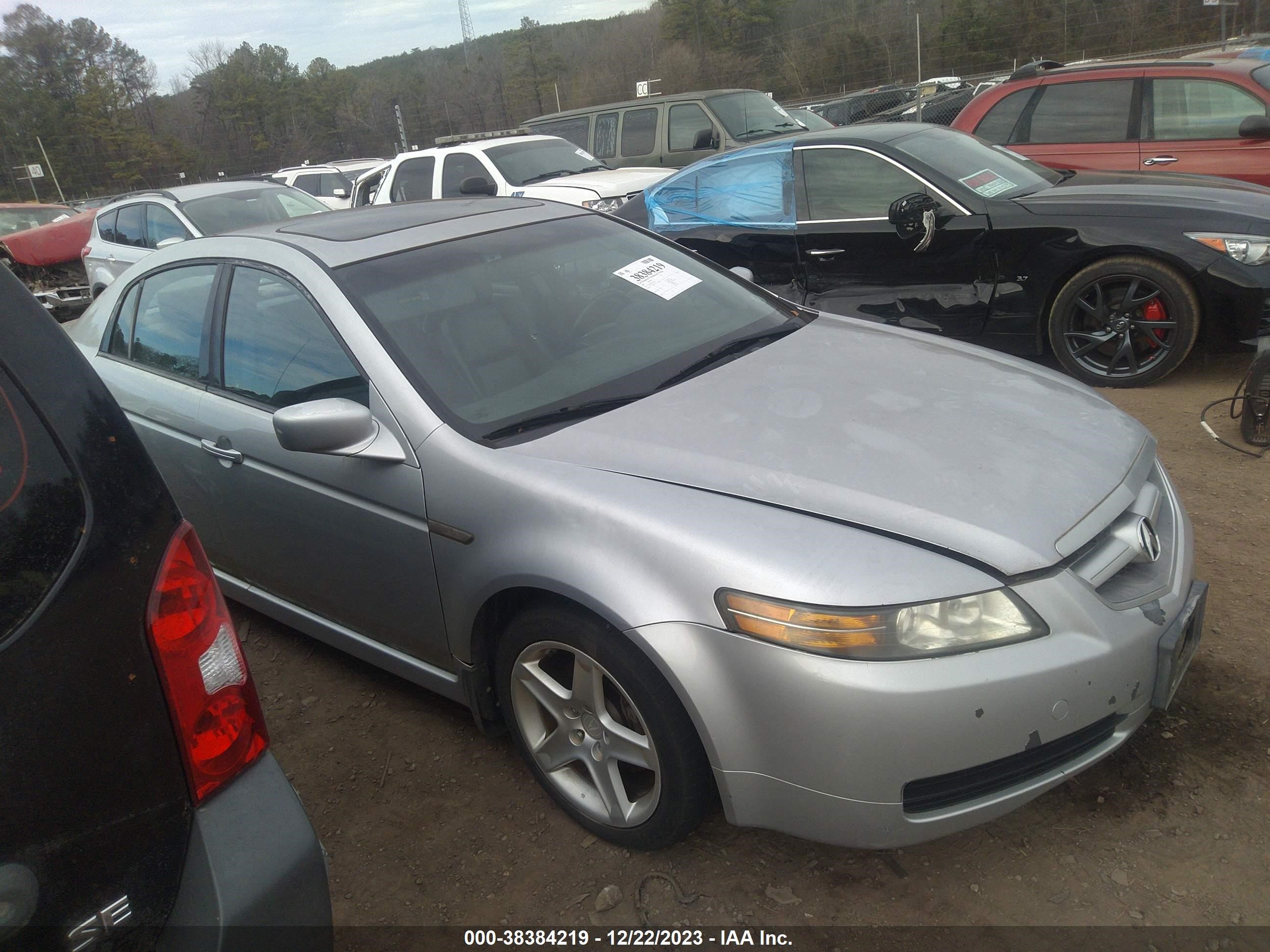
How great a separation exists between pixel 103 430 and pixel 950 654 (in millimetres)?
1608

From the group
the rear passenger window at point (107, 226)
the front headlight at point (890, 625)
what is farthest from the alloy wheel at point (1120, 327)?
the rear passenger window at point (107, 226)

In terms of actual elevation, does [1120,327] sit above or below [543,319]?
below

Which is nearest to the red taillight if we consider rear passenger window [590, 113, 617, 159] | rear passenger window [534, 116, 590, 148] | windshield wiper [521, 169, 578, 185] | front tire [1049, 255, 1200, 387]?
front tire [1049, 255, 1200, 387]

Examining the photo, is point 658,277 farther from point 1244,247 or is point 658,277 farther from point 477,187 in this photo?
point 477,187

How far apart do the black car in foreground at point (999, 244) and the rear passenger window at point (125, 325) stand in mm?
3364

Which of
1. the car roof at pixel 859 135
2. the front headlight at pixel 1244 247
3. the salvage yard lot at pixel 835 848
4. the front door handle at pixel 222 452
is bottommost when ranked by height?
the salvage yard lot at pixel 835 848

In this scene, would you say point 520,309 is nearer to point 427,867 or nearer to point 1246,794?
point 427,867

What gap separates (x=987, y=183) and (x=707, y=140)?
20.0 feet

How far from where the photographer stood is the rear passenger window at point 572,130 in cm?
1234

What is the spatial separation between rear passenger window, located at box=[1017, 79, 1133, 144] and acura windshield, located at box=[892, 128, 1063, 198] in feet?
4.75

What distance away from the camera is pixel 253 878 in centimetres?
141

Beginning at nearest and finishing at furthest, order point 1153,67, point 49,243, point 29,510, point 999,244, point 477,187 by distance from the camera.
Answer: point 29,510
point 999,244
point 1153,67
point 477,187
point 49,243

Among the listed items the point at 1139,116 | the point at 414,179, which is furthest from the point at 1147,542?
the point at 414,179

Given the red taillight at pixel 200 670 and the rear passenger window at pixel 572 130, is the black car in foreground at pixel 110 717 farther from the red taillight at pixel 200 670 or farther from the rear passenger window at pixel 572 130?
the rear passenger window at pixel 572 130
